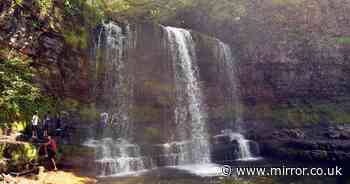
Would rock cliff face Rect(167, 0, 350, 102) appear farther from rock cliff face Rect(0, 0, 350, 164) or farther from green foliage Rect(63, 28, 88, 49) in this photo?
green foliage Rect(63, 28, 88, 49)

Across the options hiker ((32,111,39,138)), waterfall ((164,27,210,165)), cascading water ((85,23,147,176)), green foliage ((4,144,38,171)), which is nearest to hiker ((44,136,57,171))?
green foliage ((4,144,38,171))

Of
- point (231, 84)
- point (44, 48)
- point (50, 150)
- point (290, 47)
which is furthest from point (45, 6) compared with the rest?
point (290, 47)

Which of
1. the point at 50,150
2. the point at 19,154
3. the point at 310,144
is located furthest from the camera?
the point at 310,144

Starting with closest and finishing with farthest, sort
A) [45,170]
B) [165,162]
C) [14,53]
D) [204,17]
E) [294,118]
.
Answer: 1. [45,170]
2. [14,53]
3. [165,162]
4. [294,118]
5. [204,17]

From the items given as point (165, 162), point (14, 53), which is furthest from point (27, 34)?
point (165, 162)

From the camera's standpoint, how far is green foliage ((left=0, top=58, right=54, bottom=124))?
14203 mm

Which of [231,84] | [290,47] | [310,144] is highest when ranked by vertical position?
[290,47]

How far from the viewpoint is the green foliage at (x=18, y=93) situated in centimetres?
1420

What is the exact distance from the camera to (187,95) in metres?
23.3

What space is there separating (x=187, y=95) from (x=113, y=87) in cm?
524

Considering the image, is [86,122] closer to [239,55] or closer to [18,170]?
[18,170]

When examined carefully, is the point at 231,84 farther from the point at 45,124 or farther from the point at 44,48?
the point at 45,124

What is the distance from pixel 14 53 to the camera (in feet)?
52.6

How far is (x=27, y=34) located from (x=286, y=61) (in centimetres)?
1827
